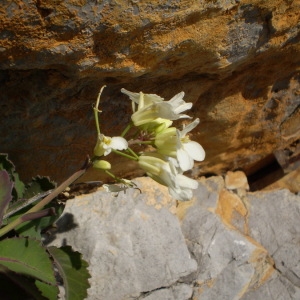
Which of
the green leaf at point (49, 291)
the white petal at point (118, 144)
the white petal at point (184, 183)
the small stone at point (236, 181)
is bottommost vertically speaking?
the green leaf at point (49, 291)

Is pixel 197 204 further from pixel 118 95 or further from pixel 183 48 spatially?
pixel 183 48

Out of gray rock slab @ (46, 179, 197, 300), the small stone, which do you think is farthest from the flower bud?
the small stone

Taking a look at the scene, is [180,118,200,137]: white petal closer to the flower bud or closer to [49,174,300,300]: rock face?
the flower bud

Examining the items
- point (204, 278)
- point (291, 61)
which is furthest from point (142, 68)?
point (204, 278)

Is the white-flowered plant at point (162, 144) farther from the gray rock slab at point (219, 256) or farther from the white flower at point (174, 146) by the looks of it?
the gray rock slab at point (219, 256)

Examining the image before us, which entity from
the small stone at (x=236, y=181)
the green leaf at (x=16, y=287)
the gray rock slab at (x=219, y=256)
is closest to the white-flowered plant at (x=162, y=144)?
the green leaf at (x=16, y=287)

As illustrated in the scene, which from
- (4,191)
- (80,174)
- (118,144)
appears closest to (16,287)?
(4,191)

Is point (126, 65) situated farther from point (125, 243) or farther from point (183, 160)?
point (125, 243)
